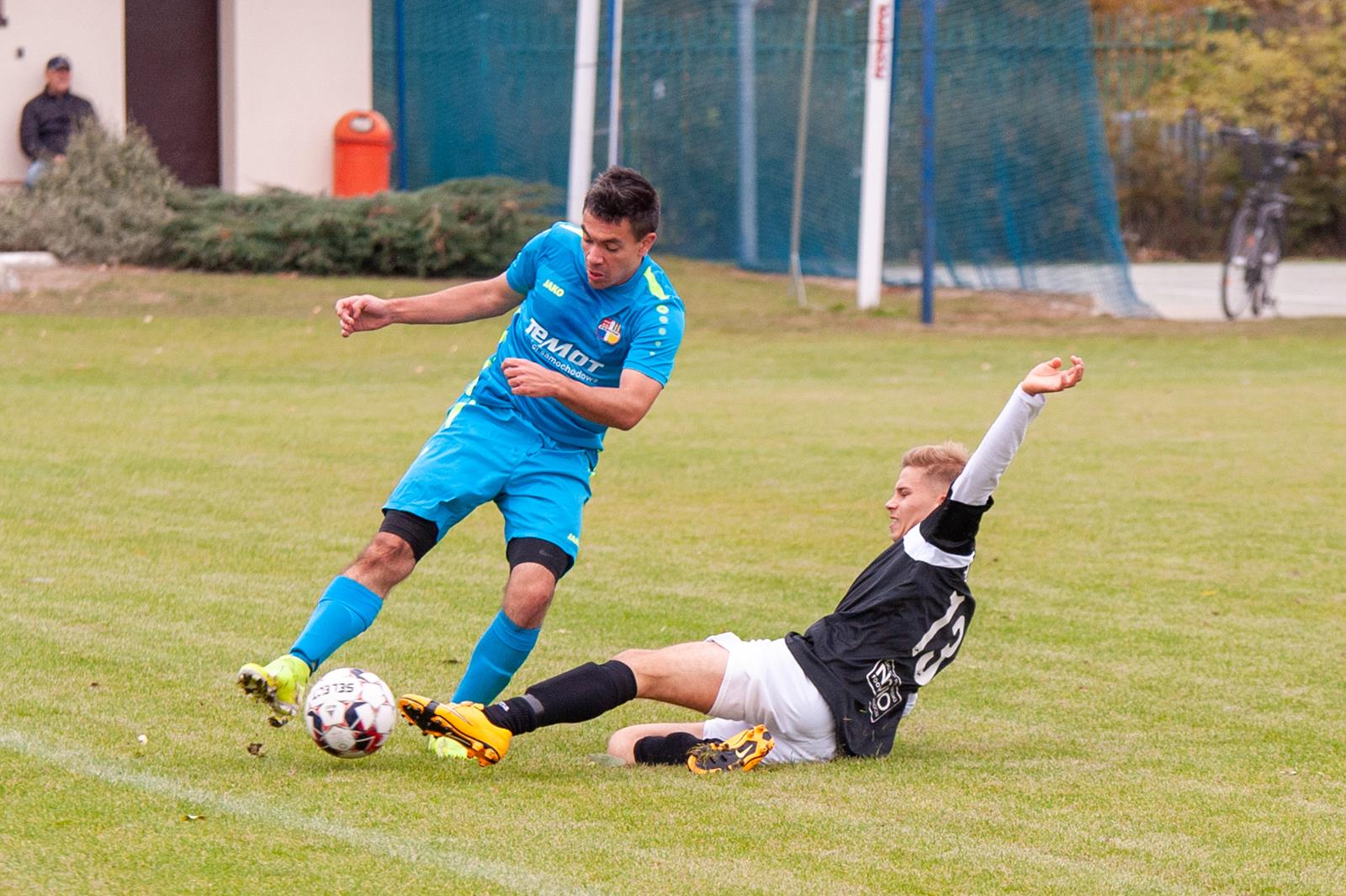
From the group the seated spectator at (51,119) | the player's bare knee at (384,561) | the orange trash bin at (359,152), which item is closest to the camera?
the player's bare knee at (384,561)

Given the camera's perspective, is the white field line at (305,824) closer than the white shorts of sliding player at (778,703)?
Yes

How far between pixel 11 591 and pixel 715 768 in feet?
11.2

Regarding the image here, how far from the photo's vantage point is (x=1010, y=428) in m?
4.89

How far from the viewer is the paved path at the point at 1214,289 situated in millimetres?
20625

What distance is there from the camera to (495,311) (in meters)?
5.84

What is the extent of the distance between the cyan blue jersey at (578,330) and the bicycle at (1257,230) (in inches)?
583

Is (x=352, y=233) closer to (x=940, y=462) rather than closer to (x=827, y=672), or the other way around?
(x=940, y=462)

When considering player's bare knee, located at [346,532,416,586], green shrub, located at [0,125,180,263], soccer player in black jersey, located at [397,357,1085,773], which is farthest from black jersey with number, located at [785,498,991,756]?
green shrub, located at [0,125,180,263]

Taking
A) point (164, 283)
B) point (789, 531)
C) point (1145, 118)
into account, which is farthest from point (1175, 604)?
point (1145, 118)

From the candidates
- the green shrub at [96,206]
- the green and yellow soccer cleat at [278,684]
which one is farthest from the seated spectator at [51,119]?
the green and yellow soccer cleat at [278,684]

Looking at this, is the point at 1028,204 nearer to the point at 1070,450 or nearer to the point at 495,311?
the point at 1070,450

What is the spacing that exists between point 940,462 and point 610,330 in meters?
1.08

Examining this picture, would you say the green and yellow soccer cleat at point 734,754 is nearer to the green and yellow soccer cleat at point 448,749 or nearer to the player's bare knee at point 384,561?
the green and yellow soccer cleat at point 448,749

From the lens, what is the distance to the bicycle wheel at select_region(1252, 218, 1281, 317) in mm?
19266
